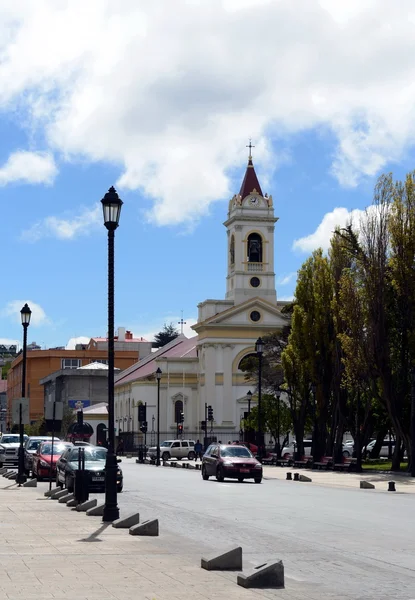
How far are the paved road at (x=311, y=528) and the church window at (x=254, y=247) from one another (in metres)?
76.9

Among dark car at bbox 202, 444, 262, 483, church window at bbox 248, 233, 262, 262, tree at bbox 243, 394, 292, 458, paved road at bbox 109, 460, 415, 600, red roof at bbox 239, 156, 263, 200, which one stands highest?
red roof at bbox 239, 156, 263, 200

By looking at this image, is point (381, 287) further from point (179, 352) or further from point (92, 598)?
point (179, 352)

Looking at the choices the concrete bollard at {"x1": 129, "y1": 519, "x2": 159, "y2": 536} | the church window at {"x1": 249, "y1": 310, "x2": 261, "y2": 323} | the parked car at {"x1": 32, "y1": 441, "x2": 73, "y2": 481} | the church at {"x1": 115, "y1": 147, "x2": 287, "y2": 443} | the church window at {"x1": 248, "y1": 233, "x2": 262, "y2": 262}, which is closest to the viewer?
the concrete bollard at {"x1": 129, "y1": 519, "x2": 159, "y2": 536}

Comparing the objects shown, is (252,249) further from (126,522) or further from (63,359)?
(126,522)

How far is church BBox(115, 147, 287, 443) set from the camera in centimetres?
10738

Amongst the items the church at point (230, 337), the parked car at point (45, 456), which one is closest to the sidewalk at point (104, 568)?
the parked car at point (45, 456)

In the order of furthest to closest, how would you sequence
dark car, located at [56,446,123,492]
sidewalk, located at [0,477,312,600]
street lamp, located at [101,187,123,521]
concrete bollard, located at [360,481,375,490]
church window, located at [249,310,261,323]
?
1. church window, located at [249,310,261,323]
2. concrete bollard, located at [360,481,375,490]
3. dark car, located at [56,446,123,492]
4. street lamp, located at [101,187,123,521]
5. sidewalk, located at [0,477,312,600]

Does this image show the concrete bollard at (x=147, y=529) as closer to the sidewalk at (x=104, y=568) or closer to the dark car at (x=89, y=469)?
the sidewalk at (x=104, y=568)

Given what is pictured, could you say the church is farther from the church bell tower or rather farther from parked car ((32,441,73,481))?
parked car ((32,441,73,481))

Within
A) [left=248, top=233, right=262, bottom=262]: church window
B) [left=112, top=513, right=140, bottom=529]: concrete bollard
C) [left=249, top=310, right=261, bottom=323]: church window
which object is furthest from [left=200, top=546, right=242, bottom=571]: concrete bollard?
[left=248, top=233, right=262, bottom=262]: church window

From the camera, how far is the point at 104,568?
40.0ft

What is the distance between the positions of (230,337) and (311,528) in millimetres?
89127

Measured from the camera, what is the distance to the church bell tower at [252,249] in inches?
4316

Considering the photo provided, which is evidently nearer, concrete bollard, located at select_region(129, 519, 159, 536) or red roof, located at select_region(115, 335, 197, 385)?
concrete bollard, located at select_region(129, 519, 159, 536)
